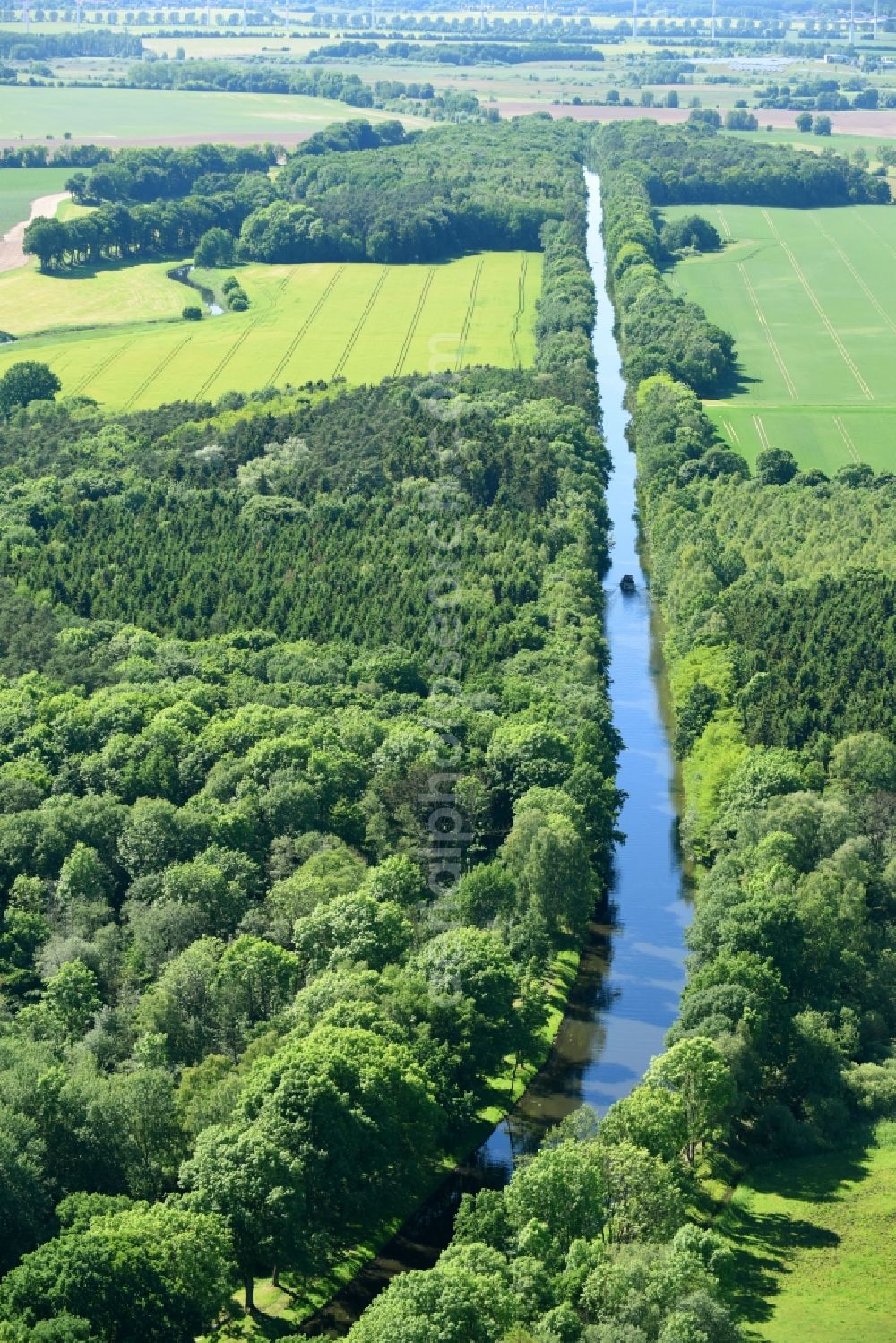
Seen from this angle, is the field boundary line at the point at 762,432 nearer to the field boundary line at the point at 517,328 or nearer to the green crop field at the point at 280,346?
the field boundary line at the point at 517,328

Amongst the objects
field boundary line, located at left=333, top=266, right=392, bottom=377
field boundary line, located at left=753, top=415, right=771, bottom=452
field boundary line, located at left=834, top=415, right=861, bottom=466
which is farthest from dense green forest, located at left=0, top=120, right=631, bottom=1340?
field boundary line, located at left=333, top=266, right=392, bottom=377

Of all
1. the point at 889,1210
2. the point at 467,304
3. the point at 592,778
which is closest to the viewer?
the point at 889,1210

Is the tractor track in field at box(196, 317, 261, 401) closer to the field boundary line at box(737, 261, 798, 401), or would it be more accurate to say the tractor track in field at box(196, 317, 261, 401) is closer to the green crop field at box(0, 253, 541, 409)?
the green crop field at box(0, 253, 541, 409)

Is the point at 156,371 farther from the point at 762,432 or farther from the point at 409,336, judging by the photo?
the point at 762,432

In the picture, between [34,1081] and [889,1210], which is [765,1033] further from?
[34,1081]

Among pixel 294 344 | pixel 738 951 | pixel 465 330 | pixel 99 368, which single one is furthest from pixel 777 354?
pixel 738 951

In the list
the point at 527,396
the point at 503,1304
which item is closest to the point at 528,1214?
the point at 503,1304
